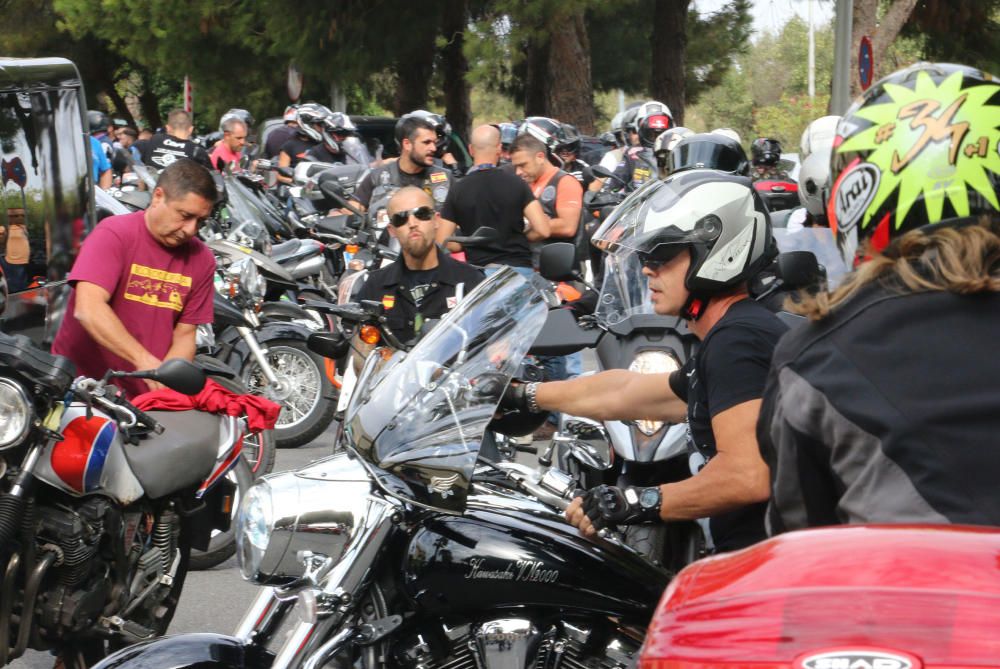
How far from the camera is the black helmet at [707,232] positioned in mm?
3404

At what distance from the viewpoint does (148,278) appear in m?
5.89

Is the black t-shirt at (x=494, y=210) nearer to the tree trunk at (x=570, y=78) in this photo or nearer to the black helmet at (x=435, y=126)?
the black helmet at (x=435, y=126)

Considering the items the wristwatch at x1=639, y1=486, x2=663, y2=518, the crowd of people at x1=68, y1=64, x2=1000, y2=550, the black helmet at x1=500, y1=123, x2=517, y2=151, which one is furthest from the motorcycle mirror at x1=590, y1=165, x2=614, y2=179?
the wristwatch at x1=639, y1=486, x2=663, y2=518

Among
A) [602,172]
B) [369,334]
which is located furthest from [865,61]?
[369,334]

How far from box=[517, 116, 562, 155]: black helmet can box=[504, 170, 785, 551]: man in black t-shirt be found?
6.71 meters

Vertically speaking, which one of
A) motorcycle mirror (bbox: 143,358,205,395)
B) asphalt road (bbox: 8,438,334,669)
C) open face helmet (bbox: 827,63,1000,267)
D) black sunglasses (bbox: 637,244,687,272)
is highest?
open face helmet (bbox: 827,63,1000,267)

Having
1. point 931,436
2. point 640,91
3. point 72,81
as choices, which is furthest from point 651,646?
point 640,91

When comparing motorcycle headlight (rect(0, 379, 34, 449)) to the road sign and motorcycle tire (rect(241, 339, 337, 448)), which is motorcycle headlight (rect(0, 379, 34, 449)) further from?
the road sign

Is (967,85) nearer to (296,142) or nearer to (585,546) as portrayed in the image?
(585,546)

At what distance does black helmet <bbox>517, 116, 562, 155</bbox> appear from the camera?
10.5 meters

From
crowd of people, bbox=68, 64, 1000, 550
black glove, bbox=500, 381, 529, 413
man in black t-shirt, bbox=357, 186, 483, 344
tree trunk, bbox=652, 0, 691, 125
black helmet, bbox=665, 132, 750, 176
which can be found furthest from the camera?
tree trunk, bbox=652, 0, 691, 125

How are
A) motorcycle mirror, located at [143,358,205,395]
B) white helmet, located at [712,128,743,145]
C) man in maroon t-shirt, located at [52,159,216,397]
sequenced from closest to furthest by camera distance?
motorcycle mirror, located at [143,358,205,395]
man in maroon t-shirt, located at [52,159,216,397]
white helmet, located at [712,128,743,145]

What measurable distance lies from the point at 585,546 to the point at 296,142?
1307 centimetres

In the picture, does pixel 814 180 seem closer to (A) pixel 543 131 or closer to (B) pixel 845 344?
(B) pixel 845 344
